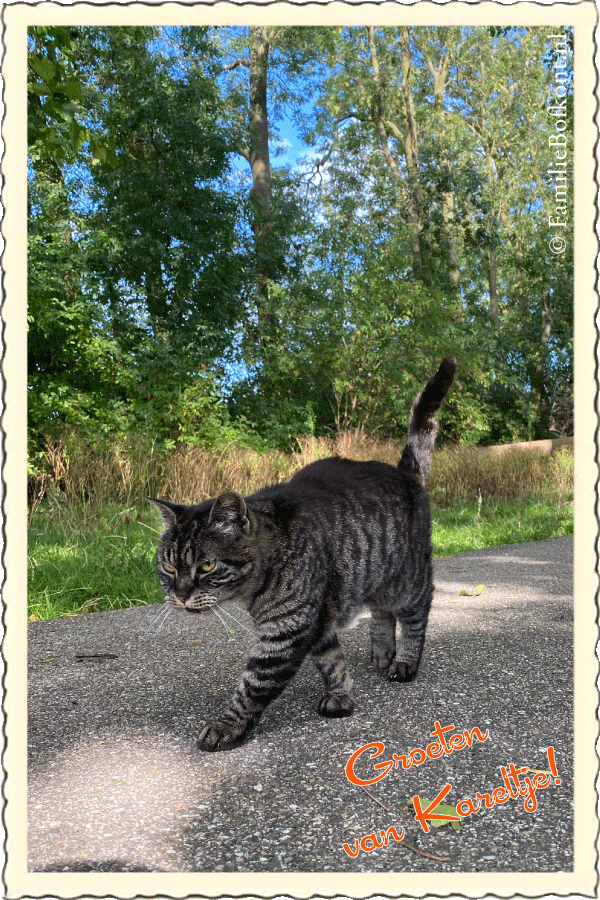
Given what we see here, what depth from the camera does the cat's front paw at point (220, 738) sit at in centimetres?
257

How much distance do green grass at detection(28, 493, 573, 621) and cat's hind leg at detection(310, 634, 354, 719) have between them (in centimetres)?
166

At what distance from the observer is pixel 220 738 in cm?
259

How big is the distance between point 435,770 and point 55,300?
843 centimetres

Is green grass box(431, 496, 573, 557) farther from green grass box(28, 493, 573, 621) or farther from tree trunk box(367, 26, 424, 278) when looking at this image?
tree trunk box(367, 26, 424, 278)

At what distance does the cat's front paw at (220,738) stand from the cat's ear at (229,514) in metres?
0.75

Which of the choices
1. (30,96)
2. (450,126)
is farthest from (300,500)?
(450,126)

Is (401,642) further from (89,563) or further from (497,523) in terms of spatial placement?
(497,523)

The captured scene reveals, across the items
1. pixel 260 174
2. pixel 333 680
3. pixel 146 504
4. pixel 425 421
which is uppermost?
pixel 260 174

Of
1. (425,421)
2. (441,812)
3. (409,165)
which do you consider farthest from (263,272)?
(441,812)

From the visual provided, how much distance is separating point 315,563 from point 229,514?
45cm

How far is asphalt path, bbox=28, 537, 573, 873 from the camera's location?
192 centimetres

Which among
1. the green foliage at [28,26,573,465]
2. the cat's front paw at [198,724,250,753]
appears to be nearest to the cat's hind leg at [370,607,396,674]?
the cat's front paw at [198,724,250,753]

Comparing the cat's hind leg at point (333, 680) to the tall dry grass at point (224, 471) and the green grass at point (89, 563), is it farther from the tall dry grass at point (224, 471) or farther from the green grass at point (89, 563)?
the tall dry grass at point (224, 471)

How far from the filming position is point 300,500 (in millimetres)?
2863
